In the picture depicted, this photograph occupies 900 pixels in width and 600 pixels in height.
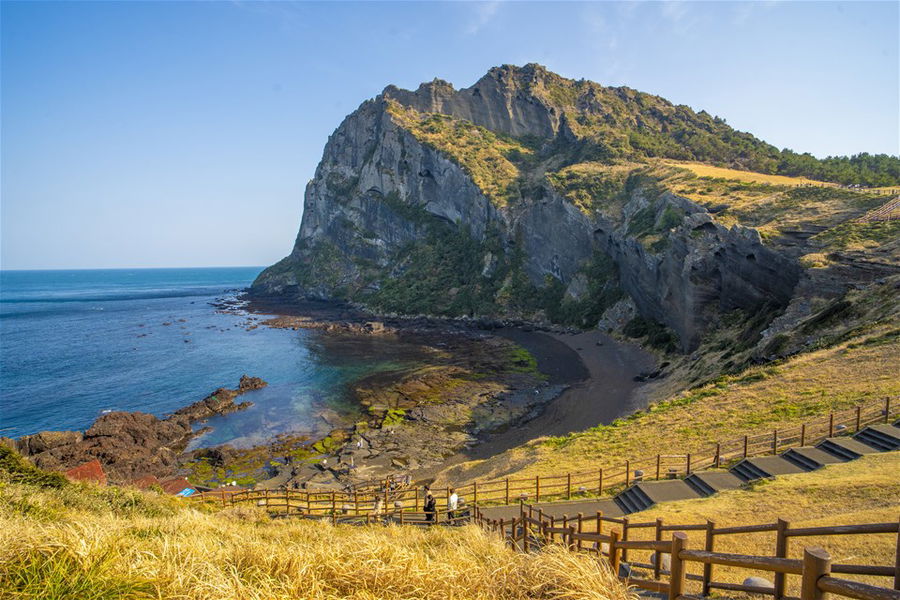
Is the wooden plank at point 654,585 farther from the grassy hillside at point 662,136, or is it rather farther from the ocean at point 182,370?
the grassy hillside at point 662,136

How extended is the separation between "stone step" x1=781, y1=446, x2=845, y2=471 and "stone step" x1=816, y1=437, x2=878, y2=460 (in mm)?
184

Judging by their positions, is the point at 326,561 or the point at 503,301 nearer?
the point at 326,561

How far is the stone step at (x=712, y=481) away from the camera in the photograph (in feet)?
44.2

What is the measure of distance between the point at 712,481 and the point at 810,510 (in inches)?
154

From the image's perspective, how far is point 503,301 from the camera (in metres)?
81.2

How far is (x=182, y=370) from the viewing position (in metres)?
52.4

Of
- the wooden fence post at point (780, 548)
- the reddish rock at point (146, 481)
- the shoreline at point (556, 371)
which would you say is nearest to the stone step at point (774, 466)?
the wooden fence post at point (780, 548)

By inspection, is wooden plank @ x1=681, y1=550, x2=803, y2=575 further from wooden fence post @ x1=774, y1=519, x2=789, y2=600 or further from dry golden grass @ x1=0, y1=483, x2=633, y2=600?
dry golden grass @ x1=0, y1=483, x2=633, y2=600

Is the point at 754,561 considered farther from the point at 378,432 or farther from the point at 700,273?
the point at 700,273

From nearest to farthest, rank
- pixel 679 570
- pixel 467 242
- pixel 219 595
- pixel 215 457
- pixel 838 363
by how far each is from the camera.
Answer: pixel 219 595 → pixel 679 570 → pixel 838 363 → pixel 215 457 → pixel 467 242

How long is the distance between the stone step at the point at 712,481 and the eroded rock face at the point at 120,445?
95.0 ft

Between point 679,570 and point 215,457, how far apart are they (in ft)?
104

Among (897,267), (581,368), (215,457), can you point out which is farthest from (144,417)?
(897,267)

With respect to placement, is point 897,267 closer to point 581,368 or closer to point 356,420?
point 581,368
